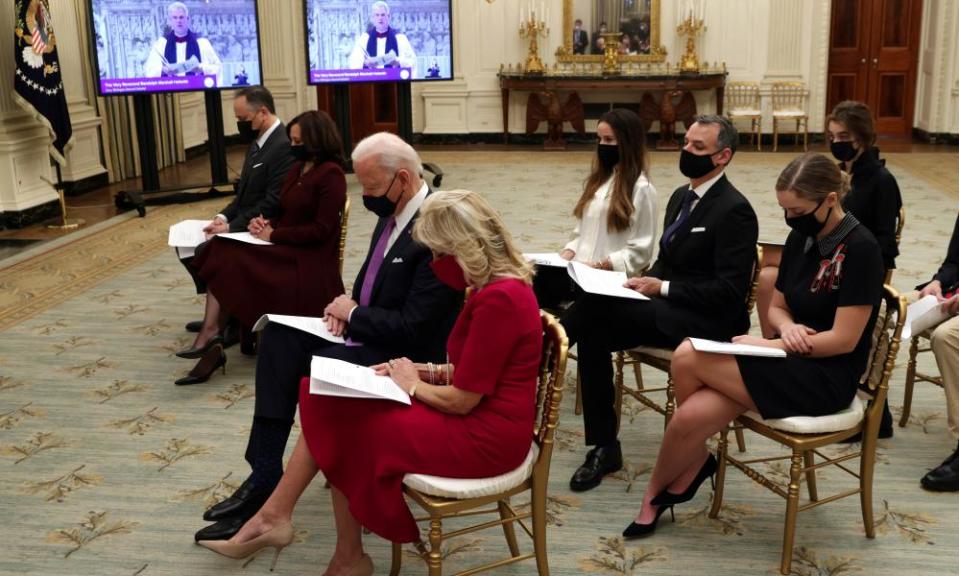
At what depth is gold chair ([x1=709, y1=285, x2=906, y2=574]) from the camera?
3021 mm

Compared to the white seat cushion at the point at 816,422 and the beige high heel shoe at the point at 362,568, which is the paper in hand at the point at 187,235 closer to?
the beige high heel shoe at the point at 362,568

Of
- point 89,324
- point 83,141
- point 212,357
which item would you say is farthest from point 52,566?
point 83,141

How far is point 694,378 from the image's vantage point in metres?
3.16

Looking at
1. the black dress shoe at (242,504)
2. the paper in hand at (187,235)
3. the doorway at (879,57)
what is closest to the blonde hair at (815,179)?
the black dress shoe at (242,504)

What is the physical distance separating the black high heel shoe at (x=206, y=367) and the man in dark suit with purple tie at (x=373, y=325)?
5.00 ft

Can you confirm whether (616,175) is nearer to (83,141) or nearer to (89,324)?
(89,324)

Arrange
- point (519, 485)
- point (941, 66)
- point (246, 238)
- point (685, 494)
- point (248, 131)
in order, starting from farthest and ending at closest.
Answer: point (941, 66)
point (248, 131)
point (246, 238)
point (685, 494)
point (519, 485)

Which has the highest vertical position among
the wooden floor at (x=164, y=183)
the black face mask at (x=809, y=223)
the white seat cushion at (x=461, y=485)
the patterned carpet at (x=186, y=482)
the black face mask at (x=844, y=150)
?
the black face mask at (x=844, y=150)

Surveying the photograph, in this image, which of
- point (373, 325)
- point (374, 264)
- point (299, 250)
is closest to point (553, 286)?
point (374, 264)

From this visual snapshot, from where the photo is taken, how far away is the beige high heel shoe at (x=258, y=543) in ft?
9.93

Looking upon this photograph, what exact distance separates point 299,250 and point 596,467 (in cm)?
187

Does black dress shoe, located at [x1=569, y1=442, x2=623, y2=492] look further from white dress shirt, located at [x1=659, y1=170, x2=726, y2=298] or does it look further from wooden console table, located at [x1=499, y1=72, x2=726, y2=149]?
wooden console table, located at [x1=499, y1=72, x2=726, y2=149]

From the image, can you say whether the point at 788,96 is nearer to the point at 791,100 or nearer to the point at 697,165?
the point at 791,100

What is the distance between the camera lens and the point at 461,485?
2.67 meters
